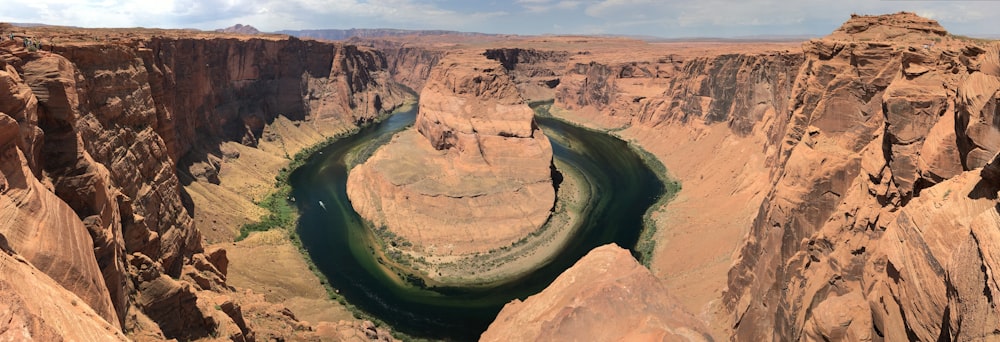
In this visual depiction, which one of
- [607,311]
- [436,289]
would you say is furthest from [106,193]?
[436,289]

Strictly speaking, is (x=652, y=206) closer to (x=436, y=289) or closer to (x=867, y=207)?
(x=436, y=289)

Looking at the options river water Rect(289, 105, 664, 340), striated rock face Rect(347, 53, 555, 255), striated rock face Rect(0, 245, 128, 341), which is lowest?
river water Rect(289, 105, 664, 340)

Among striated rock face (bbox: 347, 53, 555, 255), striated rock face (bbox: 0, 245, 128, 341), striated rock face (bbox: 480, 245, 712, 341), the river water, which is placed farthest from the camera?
striated rock face (bbox: 347, 53, 555, 255)

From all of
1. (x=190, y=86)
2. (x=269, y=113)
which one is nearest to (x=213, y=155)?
(x=190, y=86)

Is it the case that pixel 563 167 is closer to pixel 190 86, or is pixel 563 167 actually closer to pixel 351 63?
pixel 190 86

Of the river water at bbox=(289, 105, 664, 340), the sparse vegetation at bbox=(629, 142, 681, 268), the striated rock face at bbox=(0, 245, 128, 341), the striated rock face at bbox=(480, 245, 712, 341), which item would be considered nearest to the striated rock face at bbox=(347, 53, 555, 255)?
the river water at bbox=(289, 105, 664, 340)

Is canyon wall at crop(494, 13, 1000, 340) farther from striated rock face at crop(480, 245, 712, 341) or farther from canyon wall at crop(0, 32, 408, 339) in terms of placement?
canyon wall at crop(0, 32, 408, 339)

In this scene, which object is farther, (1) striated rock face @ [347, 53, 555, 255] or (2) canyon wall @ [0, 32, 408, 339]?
(1) striated rock face @ [347, 53, 555, 255]
